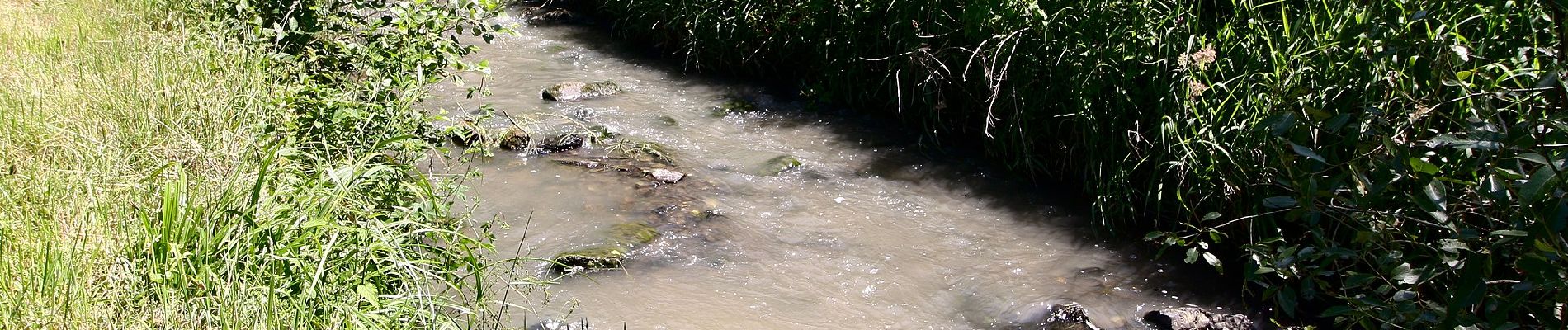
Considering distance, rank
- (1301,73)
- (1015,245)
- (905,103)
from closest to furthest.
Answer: (1301,73) → (1015,245) → (905,103)

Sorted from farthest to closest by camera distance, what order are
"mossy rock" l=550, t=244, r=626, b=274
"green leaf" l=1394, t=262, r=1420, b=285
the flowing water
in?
"mossy rock" l=550, t=244, r=626, b=274 → the flowing water → "green leaf" l=1394, t=262, r=1420, b=285

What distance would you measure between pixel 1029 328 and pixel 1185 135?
0.99m

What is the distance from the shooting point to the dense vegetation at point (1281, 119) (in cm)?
234

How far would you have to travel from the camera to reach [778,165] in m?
5.61

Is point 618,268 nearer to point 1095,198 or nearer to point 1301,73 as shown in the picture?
point 1095,198

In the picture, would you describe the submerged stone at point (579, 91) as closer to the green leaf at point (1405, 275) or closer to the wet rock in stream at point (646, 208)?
the wet rock in stream at point (646, 208)

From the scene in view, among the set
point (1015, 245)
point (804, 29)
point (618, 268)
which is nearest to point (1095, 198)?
point (1015, 245)

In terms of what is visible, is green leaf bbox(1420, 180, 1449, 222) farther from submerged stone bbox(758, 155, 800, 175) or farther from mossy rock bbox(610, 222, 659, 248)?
submerged stone bbox(758, 155, 800, 175)

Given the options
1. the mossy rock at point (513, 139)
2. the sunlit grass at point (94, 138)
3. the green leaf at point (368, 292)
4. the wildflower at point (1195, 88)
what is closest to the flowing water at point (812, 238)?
the mossy rock at point (513, 139)

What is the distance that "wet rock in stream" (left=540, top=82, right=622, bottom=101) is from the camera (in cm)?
664

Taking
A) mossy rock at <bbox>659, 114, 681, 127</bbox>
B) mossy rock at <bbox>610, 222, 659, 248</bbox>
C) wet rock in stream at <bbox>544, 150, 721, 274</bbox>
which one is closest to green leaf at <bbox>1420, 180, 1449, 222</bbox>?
wet rock in stream at <bbox>544, 150, 721, 274</bbox>

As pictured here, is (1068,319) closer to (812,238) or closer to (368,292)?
(812,238)

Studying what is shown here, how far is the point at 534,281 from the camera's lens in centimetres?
351

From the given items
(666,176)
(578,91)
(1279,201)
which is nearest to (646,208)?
(666,176)
